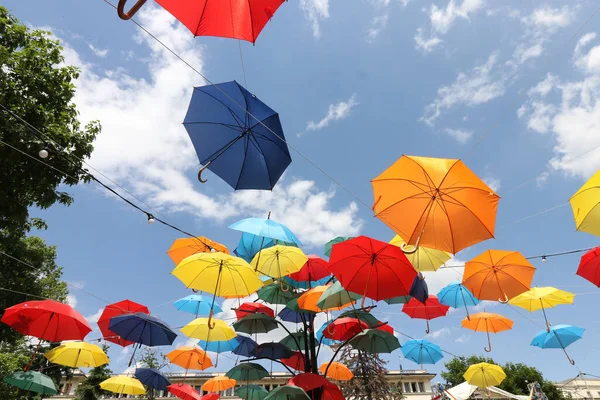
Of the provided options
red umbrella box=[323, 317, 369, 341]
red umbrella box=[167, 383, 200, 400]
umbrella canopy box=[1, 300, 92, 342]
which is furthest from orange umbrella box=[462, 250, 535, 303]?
umbrella canopy box=[1, 300, 92, 342]

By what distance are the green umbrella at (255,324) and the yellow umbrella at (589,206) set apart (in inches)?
299

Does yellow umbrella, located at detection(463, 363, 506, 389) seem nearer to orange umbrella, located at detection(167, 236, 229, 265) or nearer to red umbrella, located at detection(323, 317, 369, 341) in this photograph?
red umbrella, located at detection(323, 317, 369, 341)

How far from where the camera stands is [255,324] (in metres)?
10.5

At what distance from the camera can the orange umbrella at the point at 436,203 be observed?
6133mm

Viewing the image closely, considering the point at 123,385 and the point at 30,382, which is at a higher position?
the point at 123,385

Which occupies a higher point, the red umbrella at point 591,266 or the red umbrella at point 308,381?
the red umbrella at point 591,266

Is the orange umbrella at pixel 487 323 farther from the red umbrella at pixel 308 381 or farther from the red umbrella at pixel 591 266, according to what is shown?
the red umbrella at pixel 308 381

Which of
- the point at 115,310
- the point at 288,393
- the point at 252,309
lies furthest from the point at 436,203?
the point at 115,310

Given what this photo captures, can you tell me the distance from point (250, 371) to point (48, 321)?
5.63 m

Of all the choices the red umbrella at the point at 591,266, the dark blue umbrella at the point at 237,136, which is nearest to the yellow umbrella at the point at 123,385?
the dark blue umbrella at the point at 237,136

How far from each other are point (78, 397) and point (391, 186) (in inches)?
1665

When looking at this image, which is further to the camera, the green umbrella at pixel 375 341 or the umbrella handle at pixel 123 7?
the green umbrella at pixel 375 341

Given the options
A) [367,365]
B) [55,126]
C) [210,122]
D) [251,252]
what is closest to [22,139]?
[55,126]

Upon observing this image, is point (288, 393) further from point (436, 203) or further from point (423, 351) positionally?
point (423, 351)
